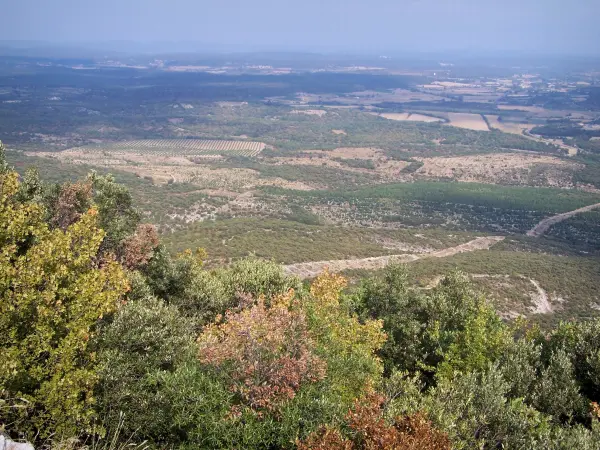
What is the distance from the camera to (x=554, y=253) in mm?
81812

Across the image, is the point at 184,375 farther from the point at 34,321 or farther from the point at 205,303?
the point at 205,303

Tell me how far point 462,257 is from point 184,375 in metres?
65.1

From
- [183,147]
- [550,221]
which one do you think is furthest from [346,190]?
Answer: [183,147]

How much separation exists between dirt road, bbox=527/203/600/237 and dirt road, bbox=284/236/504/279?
1915 cm

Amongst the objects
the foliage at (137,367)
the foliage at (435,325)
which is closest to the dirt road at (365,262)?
the foliage at (435,325)

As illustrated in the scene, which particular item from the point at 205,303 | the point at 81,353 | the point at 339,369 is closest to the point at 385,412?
the point at 339,369

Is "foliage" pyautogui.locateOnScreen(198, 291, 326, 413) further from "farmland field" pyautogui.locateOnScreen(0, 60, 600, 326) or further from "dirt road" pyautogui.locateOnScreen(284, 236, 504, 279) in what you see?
"farmland field" pyautogui.locateOnScreen(0, 60, 600, 326)

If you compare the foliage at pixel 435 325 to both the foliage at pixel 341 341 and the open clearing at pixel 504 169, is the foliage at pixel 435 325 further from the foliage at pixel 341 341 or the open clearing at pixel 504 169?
the open clearing at pixel 504 169

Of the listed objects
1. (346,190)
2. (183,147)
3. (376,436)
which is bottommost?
(346,190)

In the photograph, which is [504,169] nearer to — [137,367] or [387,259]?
[387,259]

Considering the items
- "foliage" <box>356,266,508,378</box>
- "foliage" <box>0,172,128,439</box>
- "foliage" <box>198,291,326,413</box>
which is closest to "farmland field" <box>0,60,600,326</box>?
"foliage" <box>356,266,508,378</box>

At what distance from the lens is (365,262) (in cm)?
6650

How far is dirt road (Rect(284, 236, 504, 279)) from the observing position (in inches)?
2373

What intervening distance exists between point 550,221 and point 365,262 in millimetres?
60486
